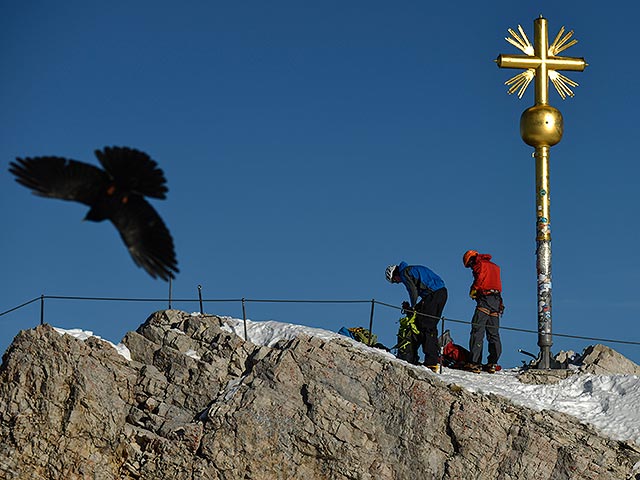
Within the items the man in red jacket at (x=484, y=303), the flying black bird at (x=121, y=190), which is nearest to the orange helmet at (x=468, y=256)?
the man in red jacket at (x=484, y=303)

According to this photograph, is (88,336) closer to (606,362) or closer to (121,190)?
(606,362)

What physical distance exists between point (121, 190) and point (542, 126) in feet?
50.6

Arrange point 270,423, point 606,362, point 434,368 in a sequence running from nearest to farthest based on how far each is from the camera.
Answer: point 270,423, point 434,368, point 606,362

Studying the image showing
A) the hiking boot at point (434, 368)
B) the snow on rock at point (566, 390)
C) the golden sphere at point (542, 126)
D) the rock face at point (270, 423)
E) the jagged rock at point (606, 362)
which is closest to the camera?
the rock face at point (270, 423)

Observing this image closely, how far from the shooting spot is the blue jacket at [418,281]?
18.9 meters

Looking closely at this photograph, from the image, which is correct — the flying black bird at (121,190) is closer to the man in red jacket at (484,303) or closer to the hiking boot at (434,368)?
the hiking boot at (434,368)

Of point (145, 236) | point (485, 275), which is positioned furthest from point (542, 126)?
point (145, 236)

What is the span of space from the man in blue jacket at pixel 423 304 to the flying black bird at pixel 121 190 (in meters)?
12.4

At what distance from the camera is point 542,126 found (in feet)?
68.7

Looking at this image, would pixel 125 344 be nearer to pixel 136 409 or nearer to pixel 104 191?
Result: pixel 136 409

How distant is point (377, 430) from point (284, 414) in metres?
1.37

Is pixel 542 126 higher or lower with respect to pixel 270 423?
higher

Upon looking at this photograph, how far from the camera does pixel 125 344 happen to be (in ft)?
60.3

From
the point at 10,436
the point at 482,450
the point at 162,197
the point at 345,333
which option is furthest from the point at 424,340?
the point at 162,197
